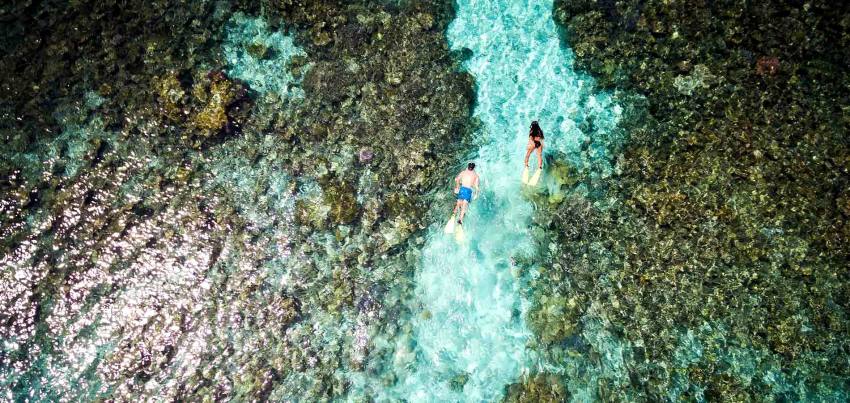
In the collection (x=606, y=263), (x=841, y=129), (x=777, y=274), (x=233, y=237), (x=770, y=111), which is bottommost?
(x=777, y=274)

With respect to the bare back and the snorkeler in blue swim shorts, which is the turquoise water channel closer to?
the snorkeler in blue swim shorts

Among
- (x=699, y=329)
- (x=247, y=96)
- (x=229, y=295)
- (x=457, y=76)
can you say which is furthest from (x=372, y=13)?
(x=699, y=329)

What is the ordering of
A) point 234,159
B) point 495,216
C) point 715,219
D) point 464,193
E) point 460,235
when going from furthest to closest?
point 234,159, point 495,216, point 460,235, point 464,193, point 715,219

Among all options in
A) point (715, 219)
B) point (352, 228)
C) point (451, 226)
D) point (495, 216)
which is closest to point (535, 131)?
point (495, 216)

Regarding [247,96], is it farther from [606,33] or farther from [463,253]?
[606,33]

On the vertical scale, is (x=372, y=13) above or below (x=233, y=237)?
above

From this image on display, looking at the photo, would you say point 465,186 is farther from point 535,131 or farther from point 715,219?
point 715,219
